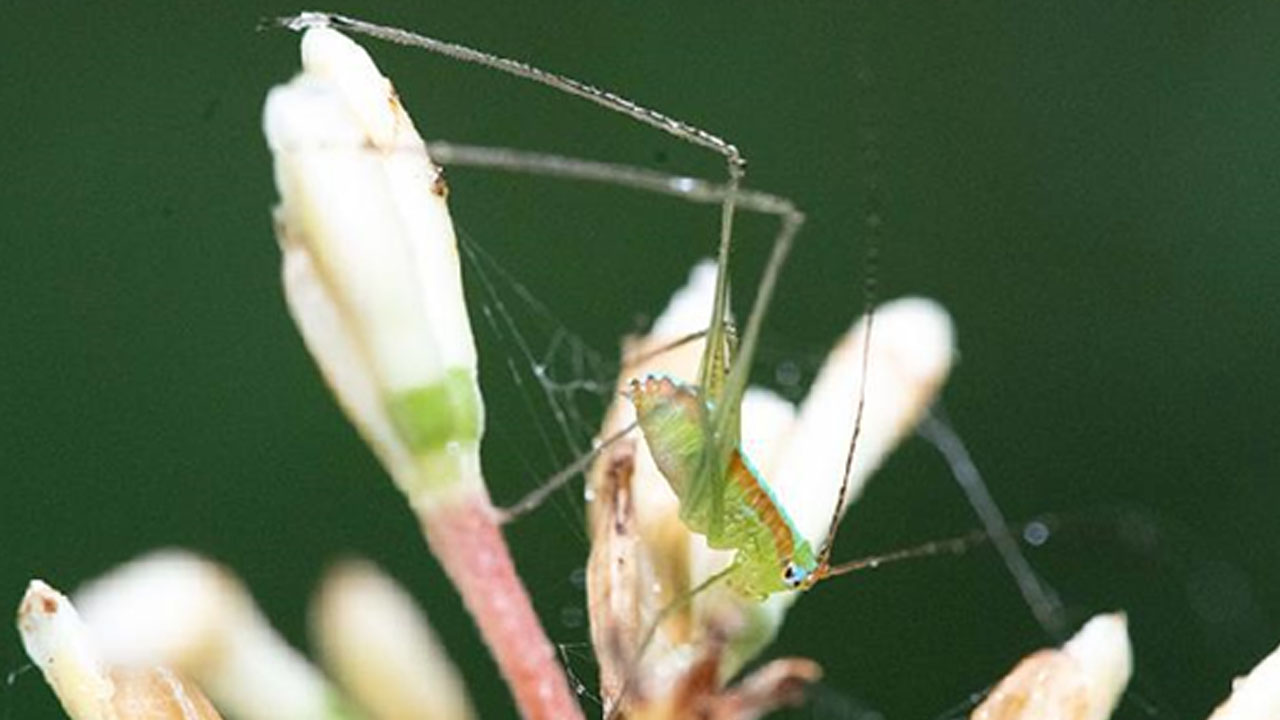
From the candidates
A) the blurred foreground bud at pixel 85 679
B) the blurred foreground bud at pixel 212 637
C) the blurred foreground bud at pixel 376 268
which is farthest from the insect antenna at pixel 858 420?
the blurred foreground bud at pixel 85 679

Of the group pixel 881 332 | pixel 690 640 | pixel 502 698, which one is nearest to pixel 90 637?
pixel 690 640

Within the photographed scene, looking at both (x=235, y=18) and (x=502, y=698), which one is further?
(x=235, y=18)

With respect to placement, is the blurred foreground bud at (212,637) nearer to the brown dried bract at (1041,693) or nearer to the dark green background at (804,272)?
the brown dried bract at (1041,693)

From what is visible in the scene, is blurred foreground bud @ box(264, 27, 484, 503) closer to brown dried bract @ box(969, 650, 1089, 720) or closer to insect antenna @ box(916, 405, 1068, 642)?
brown dried bract @ box(969, 650, 1089, 720)

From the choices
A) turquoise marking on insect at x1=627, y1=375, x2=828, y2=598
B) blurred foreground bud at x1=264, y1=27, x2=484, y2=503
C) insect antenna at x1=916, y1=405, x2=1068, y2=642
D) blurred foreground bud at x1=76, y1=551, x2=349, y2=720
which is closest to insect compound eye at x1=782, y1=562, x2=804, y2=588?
turquoise marking on insect at x1=627, y1=375, x2=828, y2=598

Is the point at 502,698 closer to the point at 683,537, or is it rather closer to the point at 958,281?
the point at 958,281

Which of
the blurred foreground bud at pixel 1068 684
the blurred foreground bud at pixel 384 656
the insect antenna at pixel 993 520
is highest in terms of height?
the blurred foreground bud at pixel 384 656
